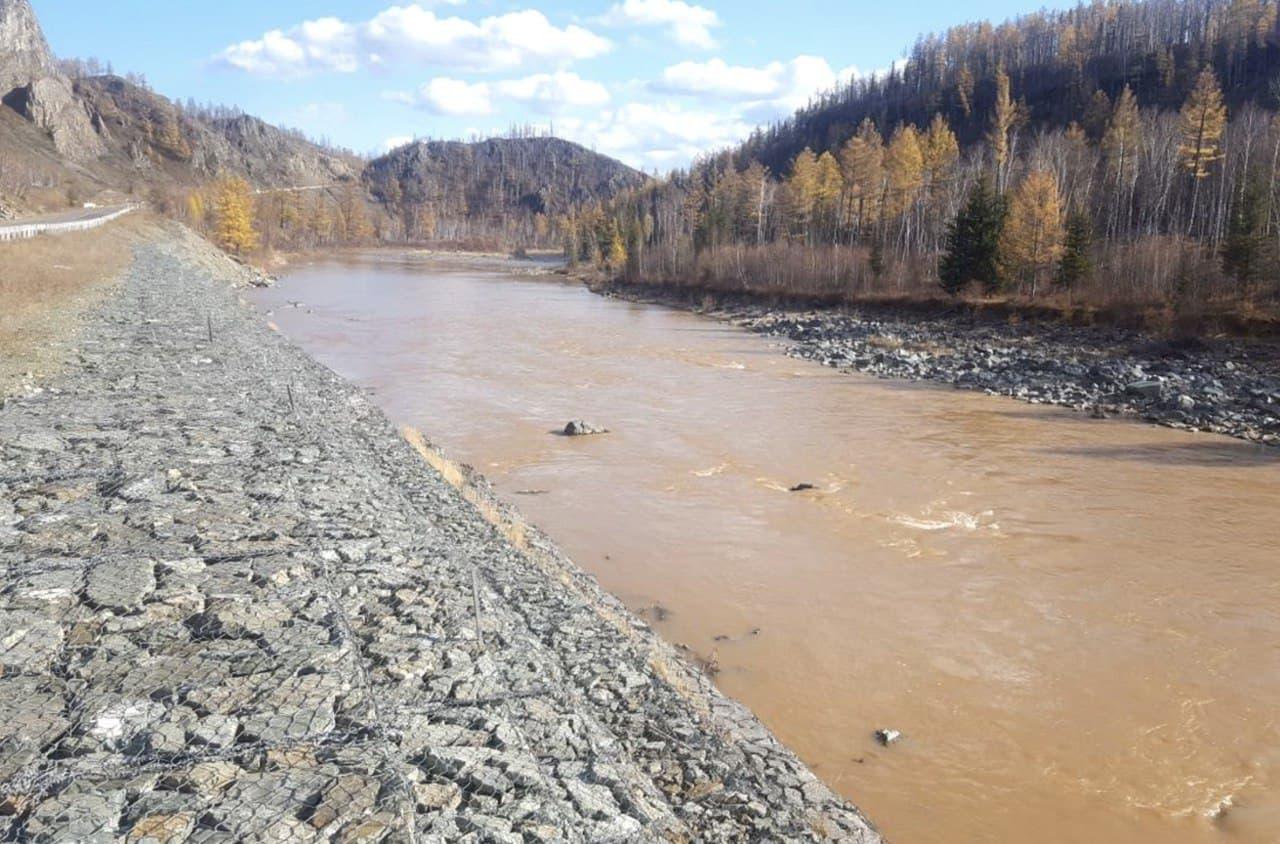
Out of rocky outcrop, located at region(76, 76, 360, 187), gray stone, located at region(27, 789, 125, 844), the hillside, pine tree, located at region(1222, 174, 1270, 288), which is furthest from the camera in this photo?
rocky outcrop, located at region(76, 76, 360, 187)

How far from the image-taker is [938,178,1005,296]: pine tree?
38.9 meters

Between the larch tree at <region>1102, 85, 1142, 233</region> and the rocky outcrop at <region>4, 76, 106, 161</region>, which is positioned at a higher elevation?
the rocky outcrop at <region>4, 76, 106, 161</region>

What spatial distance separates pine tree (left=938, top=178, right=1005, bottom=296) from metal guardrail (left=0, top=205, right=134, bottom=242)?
4151 centimetres

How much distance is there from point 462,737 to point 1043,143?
65732 mm

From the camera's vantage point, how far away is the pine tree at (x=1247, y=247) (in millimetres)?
31141

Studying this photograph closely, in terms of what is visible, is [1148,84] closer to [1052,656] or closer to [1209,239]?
[1209,239]

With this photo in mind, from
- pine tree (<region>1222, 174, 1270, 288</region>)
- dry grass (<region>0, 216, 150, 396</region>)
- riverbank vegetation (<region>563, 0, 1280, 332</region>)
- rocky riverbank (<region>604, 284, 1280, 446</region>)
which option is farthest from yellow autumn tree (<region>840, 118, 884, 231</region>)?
dry grass (<region>0, 216, 150, 396</region>)

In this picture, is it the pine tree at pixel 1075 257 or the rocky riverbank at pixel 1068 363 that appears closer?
the rocky riverbank at pixel 1068 363

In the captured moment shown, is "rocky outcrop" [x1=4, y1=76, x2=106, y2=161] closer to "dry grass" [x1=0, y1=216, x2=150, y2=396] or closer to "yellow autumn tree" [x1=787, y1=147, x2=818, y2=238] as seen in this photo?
"dry grass" [x1=0, y1=216, x2=150, y2=396]

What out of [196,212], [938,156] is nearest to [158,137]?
[196,212]

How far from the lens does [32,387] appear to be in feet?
45.5

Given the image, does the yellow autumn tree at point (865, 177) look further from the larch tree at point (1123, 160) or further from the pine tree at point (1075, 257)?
the pine tree at point (1075, 257)

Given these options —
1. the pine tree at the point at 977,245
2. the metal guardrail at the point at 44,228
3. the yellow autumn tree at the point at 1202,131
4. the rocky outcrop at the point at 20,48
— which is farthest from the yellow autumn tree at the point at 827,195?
the rocky outcrop at the point at 20,48

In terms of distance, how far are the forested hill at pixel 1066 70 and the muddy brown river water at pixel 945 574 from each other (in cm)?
7034
